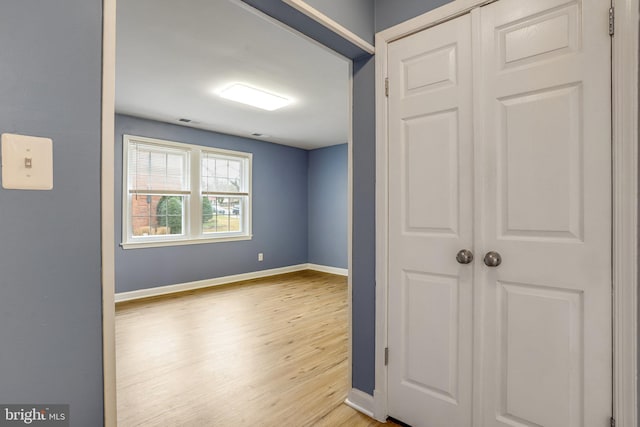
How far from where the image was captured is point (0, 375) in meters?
0.79

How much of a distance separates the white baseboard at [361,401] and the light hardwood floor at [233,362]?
0.14ft

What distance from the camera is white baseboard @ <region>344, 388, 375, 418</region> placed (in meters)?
1.87

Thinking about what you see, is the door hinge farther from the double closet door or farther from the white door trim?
the white door trim

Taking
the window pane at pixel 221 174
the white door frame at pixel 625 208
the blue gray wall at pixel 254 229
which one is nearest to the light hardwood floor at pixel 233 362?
the blue gray wall at pixel 254 229

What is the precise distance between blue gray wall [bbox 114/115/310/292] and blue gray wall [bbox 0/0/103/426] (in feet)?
12.4

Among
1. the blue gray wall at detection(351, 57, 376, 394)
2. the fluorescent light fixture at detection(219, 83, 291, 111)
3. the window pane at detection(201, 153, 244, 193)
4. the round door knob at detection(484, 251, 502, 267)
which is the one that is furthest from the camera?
the window pane at detection(201, 153, 244, 193)

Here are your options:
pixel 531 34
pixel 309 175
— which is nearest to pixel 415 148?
pixel 531 34

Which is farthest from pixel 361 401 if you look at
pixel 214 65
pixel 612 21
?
pixel 214 65

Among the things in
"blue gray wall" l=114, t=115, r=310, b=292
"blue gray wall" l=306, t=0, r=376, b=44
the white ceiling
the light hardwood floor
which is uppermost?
the white ceiling

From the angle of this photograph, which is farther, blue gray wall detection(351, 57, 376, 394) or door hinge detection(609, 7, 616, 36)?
blue gray wall detection(351, 57, 376, 394)

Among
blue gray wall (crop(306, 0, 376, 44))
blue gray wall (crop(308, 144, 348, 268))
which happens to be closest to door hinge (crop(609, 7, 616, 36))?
blue gray wall (crop(306, 0, 376, 44))

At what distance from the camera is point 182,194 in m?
4.82

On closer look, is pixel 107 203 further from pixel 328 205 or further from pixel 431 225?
pixel 328 205

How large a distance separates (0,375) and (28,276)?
9.2 inches
